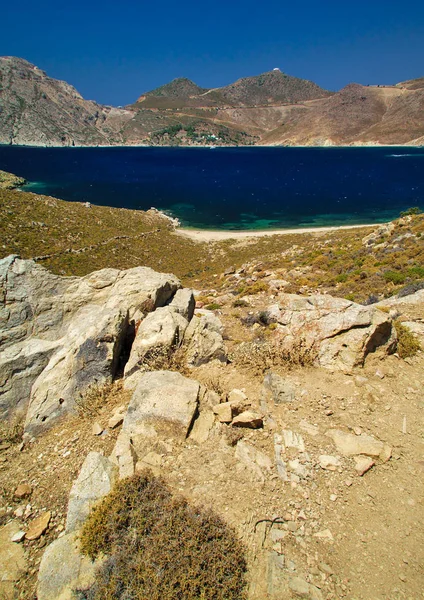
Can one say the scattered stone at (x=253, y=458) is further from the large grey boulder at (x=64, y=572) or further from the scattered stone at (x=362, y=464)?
the large grey boulder at (x=64, y=572)

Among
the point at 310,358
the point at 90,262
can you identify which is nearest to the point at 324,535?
the point at 310,358

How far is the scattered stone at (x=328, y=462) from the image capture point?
6938 mm

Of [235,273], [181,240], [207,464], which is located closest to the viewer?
[207,464]

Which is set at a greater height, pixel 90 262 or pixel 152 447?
pixel 152 447

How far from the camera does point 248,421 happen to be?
7.77 meters

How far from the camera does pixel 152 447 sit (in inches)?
273

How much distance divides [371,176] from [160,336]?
142m

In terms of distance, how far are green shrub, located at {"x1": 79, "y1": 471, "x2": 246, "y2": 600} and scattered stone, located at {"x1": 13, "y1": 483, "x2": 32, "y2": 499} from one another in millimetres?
1973

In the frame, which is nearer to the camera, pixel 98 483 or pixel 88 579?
pixel 88 579

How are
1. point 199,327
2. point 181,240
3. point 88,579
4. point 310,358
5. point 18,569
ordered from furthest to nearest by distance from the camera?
point 181,240 < point 199,327 < point 310,358 < point 18,569 < point 88,579

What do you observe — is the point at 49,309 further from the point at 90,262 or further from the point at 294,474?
the point at 90,262

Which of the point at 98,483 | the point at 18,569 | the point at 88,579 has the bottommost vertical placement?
the point at 18,569

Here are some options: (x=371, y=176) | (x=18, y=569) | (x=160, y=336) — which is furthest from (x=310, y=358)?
(x=371, y=176)

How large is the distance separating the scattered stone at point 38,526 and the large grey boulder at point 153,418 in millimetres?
1544
